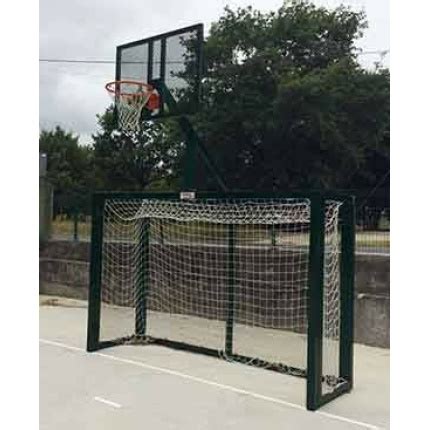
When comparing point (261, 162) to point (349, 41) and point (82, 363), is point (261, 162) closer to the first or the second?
point (349, 41)

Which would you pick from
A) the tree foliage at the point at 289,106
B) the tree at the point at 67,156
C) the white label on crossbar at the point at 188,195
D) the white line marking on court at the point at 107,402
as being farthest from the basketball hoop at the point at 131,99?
the tree at the point at 67,156

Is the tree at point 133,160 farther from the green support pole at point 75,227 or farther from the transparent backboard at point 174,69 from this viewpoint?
the transparent backboard at point 174,69

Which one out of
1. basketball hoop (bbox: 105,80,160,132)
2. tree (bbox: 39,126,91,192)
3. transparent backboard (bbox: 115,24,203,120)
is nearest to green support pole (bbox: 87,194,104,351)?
basketball hoop (bbox: 105,80,160,132)

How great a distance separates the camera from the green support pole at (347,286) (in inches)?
159

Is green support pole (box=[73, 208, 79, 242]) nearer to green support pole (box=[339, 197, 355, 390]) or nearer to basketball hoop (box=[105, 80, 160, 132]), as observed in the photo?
basketball hoop (box=[105, 80, 160, 132])

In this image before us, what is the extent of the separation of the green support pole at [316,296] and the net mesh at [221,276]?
404 millimetres

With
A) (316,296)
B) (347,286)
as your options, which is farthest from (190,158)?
(316,296)

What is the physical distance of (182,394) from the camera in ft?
13.0

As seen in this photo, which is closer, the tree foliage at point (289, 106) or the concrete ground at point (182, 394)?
the concrete ground at point (182, 394)

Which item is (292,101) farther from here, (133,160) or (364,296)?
(364,296)

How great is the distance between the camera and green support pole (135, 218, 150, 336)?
5656mm

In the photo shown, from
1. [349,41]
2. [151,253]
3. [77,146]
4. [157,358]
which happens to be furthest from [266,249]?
[77,146]
